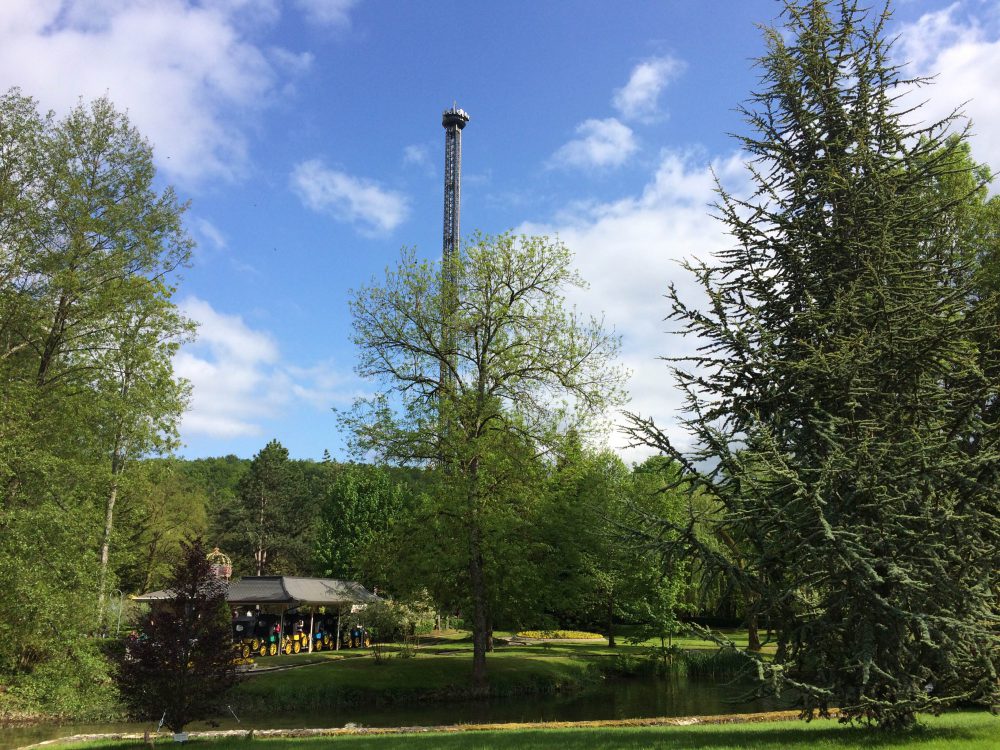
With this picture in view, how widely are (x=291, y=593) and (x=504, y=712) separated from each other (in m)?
15.3

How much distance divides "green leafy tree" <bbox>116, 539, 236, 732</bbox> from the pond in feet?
16.1

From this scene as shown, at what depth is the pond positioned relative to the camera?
18453 millimetres

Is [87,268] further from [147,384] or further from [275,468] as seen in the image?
[275,468]

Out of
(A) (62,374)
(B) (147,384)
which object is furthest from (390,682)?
(A) (62,374)

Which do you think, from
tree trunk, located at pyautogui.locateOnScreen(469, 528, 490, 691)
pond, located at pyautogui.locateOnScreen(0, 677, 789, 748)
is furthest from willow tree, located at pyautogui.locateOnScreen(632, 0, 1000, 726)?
tree trunk, located at pyautogui.locateOnScreen(469, 528, 490, 691)

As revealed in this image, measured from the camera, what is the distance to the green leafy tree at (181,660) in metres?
13.0

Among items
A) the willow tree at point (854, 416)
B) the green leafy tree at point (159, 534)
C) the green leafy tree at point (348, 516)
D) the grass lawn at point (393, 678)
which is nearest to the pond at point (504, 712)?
the grass lawn at point (393, 678)

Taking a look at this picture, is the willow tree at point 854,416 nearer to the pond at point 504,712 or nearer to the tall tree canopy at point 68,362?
the pond at point 504,712

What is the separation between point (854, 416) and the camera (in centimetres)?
1085

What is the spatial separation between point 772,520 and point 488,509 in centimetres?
1411

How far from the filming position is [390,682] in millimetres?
24219

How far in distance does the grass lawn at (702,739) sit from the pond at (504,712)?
16.2ft

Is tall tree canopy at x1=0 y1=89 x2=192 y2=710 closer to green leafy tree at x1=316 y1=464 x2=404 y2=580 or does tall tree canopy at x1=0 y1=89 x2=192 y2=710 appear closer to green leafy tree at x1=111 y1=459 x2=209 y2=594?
green leafy tree at x1=111 y1=459 x2=209 y2=594

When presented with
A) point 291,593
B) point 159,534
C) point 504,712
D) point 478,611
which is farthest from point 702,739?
point 159,534
